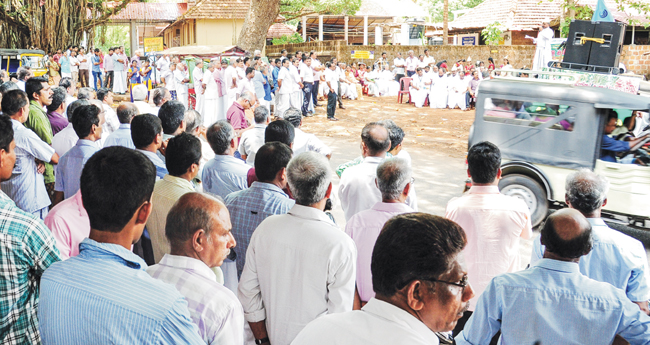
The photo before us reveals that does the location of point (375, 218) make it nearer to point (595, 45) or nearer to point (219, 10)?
point (595, 45)

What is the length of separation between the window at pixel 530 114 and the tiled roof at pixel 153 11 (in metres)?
32.5

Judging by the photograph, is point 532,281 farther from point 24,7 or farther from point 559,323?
point 24,7

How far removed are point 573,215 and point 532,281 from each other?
351 millimetres

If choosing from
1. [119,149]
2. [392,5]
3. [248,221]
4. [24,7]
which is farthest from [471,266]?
[392,5]

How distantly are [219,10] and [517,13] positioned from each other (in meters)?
16.1

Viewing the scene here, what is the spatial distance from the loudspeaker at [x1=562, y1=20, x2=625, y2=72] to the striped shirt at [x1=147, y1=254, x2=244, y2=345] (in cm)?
784

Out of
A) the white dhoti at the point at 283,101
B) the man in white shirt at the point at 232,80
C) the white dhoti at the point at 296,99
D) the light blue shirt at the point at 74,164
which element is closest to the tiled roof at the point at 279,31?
the white dhoti at the point at 296,99

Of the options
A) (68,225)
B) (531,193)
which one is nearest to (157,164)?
(68,225)

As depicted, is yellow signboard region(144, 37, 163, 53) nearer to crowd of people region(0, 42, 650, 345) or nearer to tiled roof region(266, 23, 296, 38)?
tiled roof region(266, 23, 296, 38)

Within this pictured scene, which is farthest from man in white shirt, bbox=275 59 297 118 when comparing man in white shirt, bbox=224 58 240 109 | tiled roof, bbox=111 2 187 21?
Result: tiled roof, bbox=111 2 187 21

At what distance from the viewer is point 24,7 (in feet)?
80.7

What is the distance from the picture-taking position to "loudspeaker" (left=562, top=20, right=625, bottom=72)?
325 inches

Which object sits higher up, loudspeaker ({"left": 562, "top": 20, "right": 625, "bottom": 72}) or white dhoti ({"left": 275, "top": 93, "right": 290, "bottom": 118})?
loudspeaker ({"left": 562, "top": 20, "right": 625, "bottom": 72})

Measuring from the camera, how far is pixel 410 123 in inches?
671
